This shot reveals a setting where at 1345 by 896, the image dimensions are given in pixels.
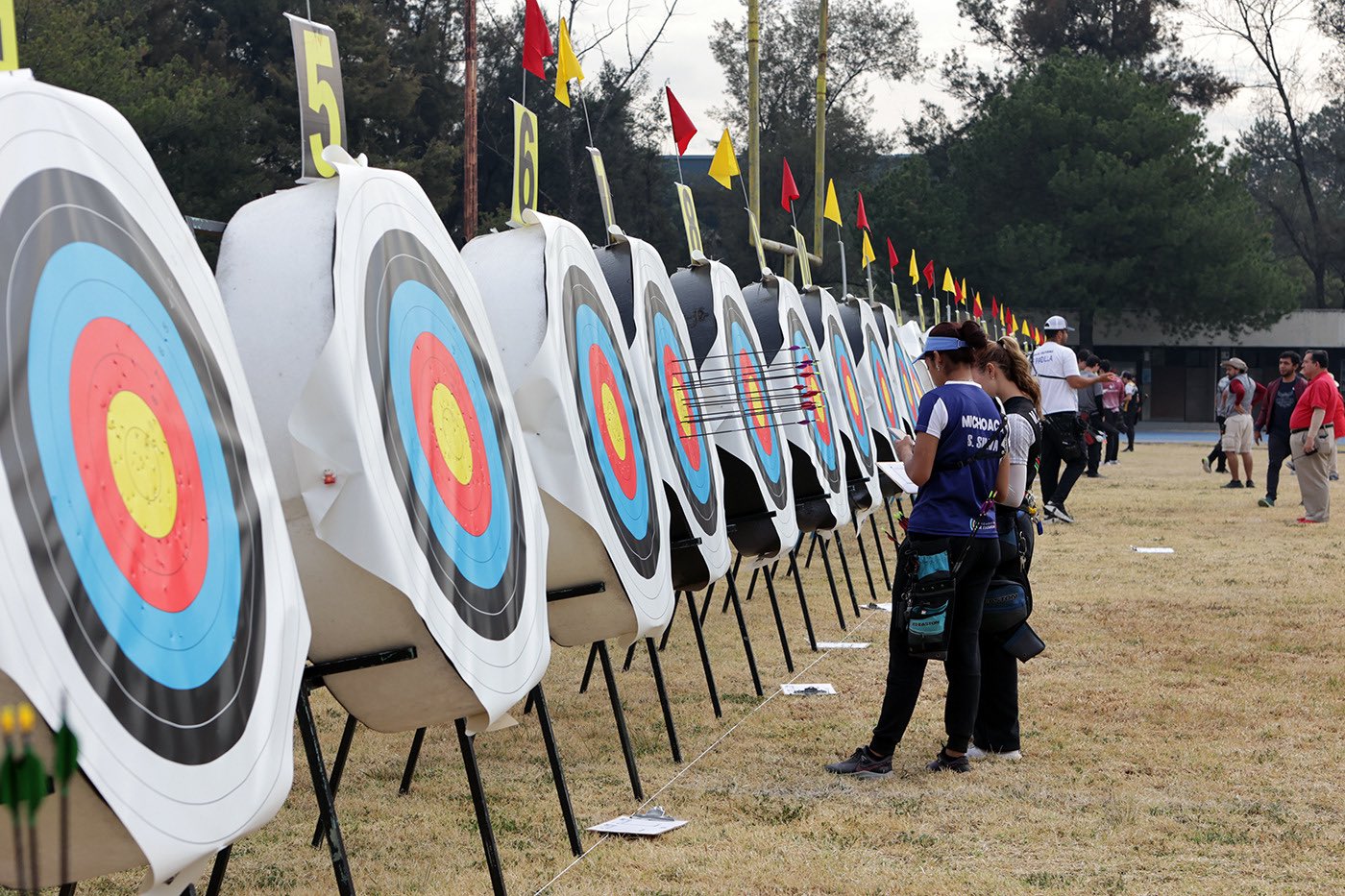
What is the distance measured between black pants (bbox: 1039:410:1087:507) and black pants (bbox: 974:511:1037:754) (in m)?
8.00

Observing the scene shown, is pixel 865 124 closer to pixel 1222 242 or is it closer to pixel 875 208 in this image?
pixel 875 208

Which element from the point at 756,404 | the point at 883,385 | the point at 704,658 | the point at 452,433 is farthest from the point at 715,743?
the point at 883,385

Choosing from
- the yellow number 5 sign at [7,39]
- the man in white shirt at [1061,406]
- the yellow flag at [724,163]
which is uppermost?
the yellow flag at [724,163]

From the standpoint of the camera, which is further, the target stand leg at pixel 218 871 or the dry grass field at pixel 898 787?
the dry grass field at pixel 898 787

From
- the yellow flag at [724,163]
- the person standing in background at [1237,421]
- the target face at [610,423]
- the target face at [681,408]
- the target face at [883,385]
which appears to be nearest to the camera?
the target face at [610,423]

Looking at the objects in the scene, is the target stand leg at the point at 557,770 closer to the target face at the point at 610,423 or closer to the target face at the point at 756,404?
the target face at the point at 610,423

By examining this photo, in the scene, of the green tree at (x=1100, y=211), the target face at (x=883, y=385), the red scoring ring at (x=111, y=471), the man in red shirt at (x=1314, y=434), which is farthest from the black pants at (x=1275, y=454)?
the green tree at (x=1100, y=211)

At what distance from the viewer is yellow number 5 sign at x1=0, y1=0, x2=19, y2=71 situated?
2.31m

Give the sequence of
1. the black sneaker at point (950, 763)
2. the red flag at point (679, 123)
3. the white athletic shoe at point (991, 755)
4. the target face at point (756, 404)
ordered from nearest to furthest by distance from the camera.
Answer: the black sneaker at point (950, 763) → the white athletic shoe at point (991, 755) → the target face at point (756, 404) → the red flag at point (679, 123)

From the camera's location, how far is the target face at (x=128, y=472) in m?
2.12

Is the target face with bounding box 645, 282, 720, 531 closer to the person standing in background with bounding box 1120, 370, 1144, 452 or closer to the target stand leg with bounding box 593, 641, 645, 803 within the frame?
the target stand leg with bounding box 593, 641, 645, 803

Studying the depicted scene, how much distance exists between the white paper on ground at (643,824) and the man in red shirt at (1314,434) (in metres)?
11.1

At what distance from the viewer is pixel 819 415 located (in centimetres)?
895

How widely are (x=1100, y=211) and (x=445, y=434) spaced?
4633 centimetres
